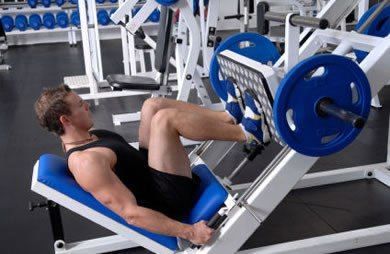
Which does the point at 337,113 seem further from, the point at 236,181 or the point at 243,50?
the point at 236,181

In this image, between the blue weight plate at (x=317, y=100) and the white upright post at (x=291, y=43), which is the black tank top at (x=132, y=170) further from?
the white upright post at (x=291, y=43)

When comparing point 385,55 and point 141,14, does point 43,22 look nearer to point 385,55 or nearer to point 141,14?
point 141,14

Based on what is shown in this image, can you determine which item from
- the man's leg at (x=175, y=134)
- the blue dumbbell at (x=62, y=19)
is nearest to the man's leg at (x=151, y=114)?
the man's leg at (x=175, y=134)

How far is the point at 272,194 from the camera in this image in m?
1.59

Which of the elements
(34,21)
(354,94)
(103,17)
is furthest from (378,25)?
(34,21)

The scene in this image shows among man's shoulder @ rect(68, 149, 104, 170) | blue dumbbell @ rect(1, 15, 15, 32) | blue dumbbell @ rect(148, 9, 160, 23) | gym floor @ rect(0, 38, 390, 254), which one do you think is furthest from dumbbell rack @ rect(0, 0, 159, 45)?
man's shoulder @ rect(68, 149, 104, 170)

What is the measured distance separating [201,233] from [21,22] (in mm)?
6840

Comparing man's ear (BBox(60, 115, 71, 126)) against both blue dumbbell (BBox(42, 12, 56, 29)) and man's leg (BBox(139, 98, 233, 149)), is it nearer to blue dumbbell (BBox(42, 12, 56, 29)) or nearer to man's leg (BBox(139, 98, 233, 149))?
man's leg (BBox(139, 98, 233, 149))

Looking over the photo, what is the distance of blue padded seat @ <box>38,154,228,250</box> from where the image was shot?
4.92 ft

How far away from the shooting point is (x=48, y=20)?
742cm

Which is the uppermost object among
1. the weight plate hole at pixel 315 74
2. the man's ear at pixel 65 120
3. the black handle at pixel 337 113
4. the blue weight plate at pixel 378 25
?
the blue weight plate at pixel 378 25

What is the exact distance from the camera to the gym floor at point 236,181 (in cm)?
202

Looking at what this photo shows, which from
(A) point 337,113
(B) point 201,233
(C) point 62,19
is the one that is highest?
(A) point 337,113

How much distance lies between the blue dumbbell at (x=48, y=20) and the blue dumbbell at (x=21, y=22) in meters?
0.31
